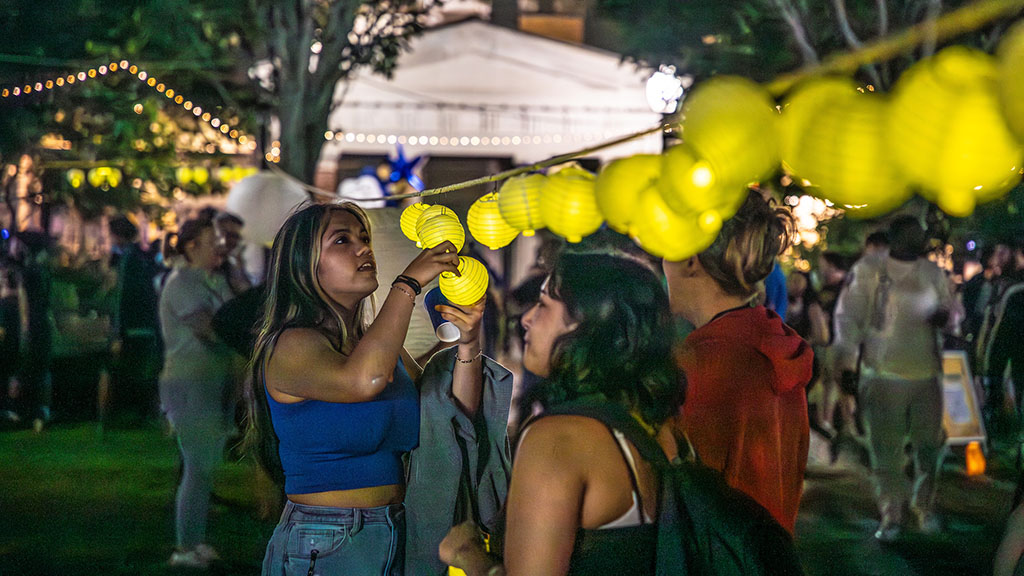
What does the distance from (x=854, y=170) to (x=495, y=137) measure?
606 inches

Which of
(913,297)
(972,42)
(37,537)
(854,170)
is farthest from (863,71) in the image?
(37,537)

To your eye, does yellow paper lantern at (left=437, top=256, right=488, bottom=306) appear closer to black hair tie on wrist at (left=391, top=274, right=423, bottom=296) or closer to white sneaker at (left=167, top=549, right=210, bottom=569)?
black hair tie on wrist at (left=391, top=274, right=423, bottom=296)

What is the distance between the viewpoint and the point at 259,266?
9.12 metres

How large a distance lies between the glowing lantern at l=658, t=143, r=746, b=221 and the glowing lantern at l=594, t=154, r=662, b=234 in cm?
17

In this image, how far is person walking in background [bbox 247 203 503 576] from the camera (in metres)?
2.46

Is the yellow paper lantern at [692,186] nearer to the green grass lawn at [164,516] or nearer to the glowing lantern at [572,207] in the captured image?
the glowing lantern at [572,207]

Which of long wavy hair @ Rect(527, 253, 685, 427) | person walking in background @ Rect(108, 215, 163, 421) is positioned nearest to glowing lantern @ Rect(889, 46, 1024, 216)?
long wavy hair @ Rect(527, 253, 685, 427)

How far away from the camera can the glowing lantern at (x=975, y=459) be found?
6.89 m

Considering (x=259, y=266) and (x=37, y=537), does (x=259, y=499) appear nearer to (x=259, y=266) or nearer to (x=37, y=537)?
(x=37, y=537)

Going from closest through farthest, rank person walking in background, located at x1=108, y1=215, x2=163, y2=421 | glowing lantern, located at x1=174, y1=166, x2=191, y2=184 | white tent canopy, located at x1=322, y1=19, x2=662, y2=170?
person walking in background, located at x1=108, y1=215, x2=163, y2=421 < glowing lantern, located at x1=174, y1=166, x2=191, y2=184 < white tent canopy, located at x1=322, y1=19, x2=662, y2=170

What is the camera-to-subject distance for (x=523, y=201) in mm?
3283

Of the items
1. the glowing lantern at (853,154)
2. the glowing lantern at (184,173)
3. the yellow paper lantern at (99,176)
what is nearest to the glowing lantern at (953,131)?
the glowing lantern at (853,154)

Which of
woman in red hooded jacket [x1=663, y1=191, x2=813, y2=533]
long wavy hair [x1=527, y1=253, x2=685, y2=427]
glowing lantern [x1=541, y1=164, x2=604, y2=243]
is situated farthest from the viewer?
glowing lantern [x1=541, y1=164, x2=604, y2=243]

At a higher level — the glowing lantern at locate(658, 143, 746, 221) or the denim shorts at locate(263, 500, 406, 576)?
the glowing lantern at locate(658, 143, 746, 221)
